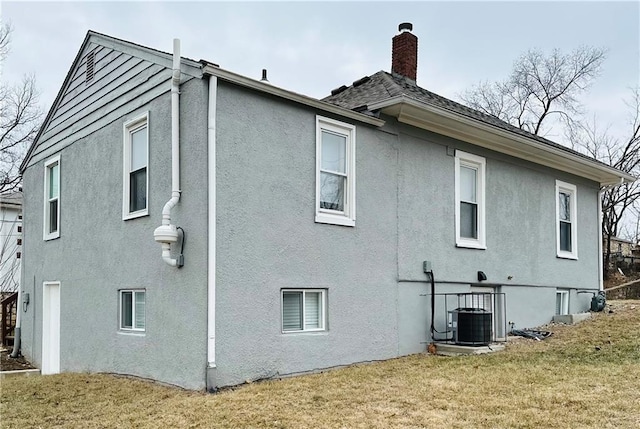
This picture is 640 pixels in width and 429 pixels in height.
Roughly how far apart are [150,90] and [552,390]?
269 inches

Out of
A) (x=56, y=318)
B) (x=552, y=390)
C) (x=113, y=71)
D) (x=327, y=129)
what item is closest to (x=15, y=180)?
(x=56, y=318)

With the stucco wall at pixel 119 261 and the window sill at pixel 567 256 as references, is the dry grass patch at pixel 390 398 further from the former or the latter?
the window sill at pixel 567 256

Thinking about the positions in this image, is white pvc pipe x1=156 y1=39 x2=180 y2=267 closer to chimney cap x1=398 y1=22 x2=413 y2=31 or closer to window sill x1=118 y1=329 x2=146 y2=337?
window sill x1=118 y1=329 x2=146 y2=337

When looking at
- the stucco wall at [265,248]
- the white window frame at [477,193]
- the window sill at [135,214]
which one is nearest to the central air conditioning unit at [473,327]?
the stucco wall at [265,248]

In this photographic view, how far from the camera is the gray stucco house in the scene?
7.38m

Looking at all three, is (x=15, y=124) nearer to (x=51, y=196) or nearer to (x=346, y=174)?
(x=51, y=196)

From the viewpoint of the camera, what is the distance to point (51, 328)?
1166 cm

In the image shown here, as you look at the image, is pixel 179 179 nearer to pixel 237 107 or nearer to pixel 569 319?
pixel 237 107

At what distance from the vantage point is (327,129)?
8.66 metres

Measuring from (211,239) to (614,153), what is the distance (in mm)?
29553

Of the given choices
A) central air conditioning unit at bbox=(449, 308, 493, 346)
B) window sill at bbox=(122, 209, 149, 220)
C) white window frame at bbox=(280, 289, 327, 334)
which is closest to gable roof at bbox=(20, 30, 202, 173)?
window sill at bbox=(122, 209, 149, 220)

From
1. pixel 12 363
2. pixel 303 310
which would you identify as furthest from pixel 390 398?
pixel 12 363

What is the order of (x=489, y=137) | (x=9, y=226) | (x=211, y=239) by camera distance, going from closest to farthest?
(x=211, y=239) < (x=489, y=137) < (x=9, y=226)

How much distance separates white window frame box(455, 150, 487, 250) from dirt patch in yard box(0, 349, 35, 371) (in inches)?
363
